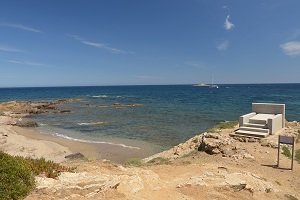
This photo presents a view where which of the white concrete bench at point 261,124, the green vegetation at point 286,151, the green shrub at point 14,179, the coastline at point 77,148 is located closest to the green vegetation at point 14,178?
the green shrub at point 14,179

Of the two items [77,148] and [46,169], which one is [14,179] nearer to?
[46,169]

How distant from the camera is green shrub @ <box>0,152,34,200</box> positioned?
23.6 feet

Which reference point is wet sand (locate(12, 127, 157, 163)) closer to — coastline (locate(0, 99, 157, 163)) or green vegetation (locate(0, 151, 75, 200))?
coastline (locate(0, 99, 157, 163))

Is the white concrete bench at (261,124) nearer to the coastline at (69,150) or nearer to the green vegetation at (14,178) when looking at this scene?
the coastline at (69,150)

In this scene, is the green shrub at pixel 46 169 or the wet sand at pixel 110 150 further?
the wet sand at pixel 110 150

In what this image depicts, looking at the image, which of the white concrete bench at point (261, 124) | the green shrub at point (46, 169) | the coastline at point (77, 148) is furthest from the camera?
the coastline at point (77, 148)

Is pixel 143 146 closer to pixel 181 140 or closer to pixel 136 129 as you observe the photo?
pixel 181 140

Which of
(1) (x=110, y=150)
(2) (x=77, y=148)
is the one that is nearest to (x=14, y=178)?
(1) (x=110, y=150)

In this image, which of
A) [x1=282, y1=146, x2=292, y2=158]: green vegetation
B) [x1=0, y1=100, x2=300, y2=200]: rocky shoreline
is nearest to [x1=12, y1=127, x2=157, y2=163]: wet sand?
[x1=0, y1=100, x2=300, y2=200]: rocky shoreline

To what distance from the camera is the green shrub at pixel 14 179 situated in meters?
7.21

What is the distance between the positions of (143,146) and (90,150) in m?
4.29

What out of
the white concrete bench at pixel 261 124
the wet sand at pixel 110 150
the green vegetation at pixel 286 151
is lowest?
the wet sand at pixel 110 150

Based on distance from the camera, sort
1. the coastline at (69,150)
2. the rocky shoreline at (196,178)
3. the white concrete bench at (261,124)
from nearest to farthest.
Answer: the rocky shoreline at (196,178) → the white concrete bench at (261,124) → the coastline at (69,150)

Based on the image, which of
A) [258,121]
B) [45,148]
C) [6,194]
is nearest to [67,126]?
[45,148]
